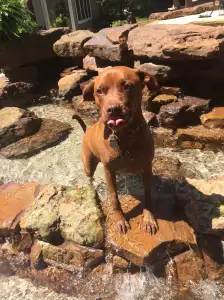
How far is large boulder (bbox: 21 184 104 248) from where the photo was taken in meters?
3.19

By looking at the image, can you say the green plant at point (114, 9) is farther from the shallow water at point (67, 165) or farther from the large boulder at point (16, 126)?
the shallow water at point (67, 165)

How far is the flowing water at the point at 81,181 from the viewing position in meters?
3.03

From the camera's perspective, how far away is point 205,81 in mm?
6520

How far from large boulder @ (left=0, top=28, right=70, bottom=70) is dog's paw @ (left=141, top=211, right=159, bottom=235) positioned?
809 cm

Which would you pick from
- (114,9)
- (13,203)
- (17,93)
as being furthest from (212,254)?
(114,9)

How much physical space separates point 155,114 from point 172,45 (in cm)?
140

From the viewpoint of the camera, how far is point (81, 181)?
4934 mm

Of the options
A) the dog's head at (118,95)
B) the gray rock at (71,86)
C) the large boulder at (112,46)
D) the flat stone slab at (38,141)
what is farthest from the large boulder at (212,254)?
the gray rock at (71,86)

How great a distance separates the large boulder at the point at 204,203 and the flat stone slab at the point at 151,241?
142 mm

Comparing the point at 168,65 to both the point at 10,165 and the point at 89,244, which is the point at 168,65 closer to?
the point at 10,165

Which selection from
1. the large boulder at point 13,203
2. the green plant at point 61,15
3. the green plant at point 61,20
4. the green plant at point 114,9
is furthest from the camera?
the green plant at point 114,9

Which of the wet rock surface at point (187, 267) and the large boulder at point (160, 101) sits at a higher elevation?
the large boulder at point (160, 101)

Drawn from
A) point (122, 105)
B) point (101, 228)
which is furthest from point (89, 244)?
point (122, 105)

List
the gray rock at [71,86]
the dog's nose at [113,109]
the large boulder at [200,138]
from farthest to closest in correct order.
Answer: the gray rock at [71,86]
the large boulder at [200,138]
the dog's nose at [113,109]
